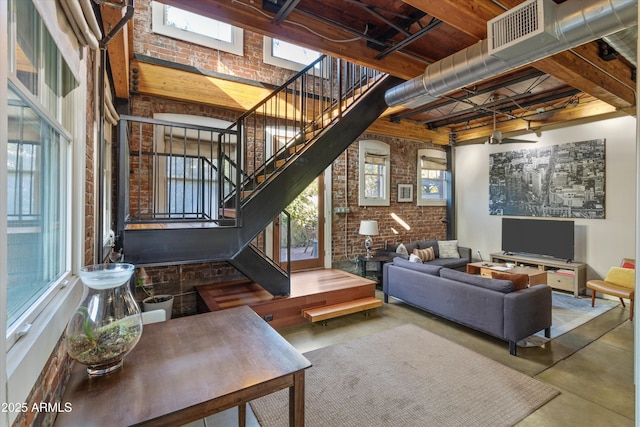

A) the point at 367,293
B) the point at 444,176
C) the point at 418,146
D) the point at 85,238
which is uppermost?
the point at 418,146

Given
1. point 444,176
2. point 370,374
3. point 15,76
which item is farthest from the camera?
point 444,176

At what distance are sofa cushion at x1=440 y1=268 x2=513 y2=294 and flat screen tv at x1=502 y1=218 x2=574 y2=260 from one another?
9.86 ft

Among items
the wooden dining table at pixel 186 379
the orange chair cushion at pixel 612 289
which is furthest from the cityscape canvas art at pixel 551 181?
the wooden dining table at pixel 186 379

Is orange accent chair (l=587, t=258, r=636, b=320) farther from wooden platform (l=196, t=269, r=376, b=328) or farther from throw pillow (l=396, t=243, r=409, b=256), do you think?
wooden platform (l=196, t=269, r=376, b=328)

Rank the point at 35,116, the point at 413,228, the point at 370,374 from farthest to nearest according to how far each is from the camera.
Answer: the point at 413,228 → the point at 370,374 → the point at 35,116

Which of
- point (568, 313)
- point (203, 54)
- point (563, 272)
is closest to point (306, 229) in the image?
point (203, 54)

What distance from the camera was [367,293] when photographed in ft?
14.8

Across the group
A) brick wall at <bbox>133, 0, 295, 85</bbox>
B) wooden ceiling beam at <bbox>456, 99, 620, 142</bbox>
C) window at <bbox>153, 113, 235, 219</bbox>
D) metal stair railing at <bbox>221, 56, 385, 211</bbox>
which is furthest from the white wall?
window at <bbox>153, 113, 235, 219</bbox>

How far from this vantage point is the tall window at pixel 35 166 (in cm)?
97

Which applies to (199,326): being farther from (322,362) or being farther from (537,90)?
(537,90)

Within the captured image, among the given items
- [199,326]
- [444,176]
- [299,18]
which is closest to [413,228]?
[444,176]

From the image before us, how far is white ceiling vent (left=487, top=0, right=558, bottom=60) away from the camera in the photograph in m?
2.12

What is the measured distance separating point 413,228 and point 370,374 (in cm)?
467

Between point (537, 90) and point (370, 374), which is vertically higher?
point (537, 90)
